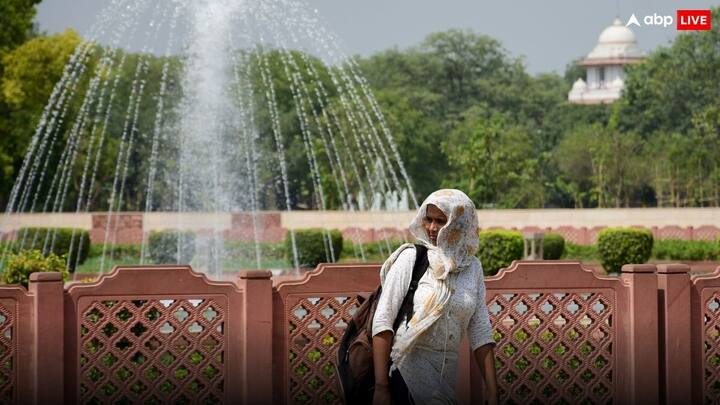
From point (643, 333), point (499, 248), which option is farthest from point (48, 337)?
point (499, 248)

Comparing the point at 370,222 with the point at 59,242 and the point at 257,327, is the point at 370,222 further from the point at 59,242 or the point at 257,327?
the point at 257,327

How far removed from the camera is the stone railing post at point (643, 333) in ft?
24.4

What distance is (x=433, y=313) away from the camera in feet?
17.3

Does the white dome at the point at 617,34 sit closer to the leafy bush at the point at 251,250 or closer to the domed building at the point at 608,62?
the domed building at the point at 608,62

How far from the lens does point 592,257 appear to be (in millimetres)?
30969

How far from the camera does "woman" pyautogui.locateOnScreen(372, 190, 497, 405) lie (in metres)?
5.23

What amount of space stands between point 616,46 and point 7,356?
85575 mm

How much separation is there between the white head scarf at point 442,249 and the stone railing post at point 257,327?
6.01 ft

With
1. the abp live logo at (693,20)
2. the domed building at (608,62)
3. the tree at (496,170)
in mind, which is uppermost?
the domed building at (608,62)

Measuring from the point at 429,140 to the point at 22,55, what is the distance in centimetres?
2229

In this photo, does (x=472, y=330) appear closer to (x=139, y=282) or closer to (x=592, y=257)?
(x=139, y=282)

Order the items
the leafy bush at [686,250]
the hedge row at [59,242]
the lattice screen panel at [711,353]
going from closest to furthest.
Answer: the lattice screen panel at [711,353]
the hedge row at [59,242]
the leafy bush at [686,250]

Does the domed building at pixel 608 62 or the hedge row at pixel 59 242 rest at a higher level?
the domed building at pixel 608 62

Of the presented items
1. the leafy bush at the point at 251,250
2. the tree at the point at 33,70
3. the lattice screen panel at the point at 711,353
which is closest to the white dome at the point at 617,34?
the tree at the point at 33,70
